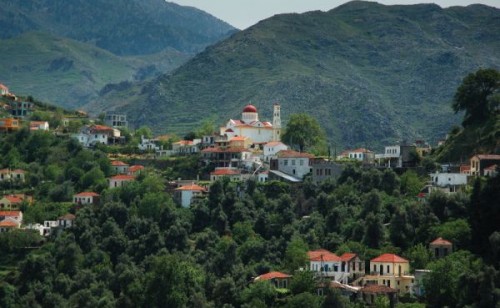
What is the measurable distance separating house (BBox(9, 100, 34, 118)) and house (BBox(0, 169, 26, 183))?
23.6 metres

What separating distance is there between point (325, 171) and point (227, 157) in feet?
39.6

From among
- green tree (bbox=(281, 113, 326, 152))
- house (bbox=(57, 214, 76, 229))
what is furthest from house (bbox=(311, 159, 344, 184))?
house (bbox=(57, 214, 76, 229))

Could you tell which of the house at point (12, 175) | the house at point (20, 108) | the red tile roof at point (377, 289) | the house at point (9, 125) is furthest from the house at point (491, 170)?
the house at point (20, 108)

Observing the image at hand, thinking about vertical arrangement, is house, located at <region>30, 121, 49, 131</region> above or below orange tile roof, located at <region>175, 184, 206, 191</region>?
above

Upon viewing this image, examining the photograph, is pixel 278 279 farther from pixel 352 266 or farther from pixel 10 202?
pixel 10 202

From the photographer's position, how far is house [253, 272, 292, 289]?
3903 inches

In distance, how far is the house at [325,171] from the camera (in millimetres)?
120925

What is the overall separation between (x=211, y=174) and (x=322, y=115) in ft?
221

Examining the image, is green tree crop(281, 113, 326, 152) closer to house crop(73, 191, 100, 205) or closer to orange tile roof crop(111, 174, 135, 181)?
orange tile roof crop(111, 174, 135, 181)

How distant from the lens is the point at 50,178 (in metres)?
133

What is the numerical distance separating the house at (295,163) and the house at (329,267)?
22925 millimetres

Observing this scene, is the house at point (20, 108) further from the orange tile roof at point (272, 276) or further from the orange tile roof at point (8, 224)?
the orange tile roof at point (272, 276)

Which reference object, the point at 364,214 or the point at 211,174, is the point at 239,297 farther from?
the point at 211,174

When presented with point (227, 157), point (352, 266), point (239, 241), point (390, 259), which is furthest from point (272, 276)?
point (227, 157)
